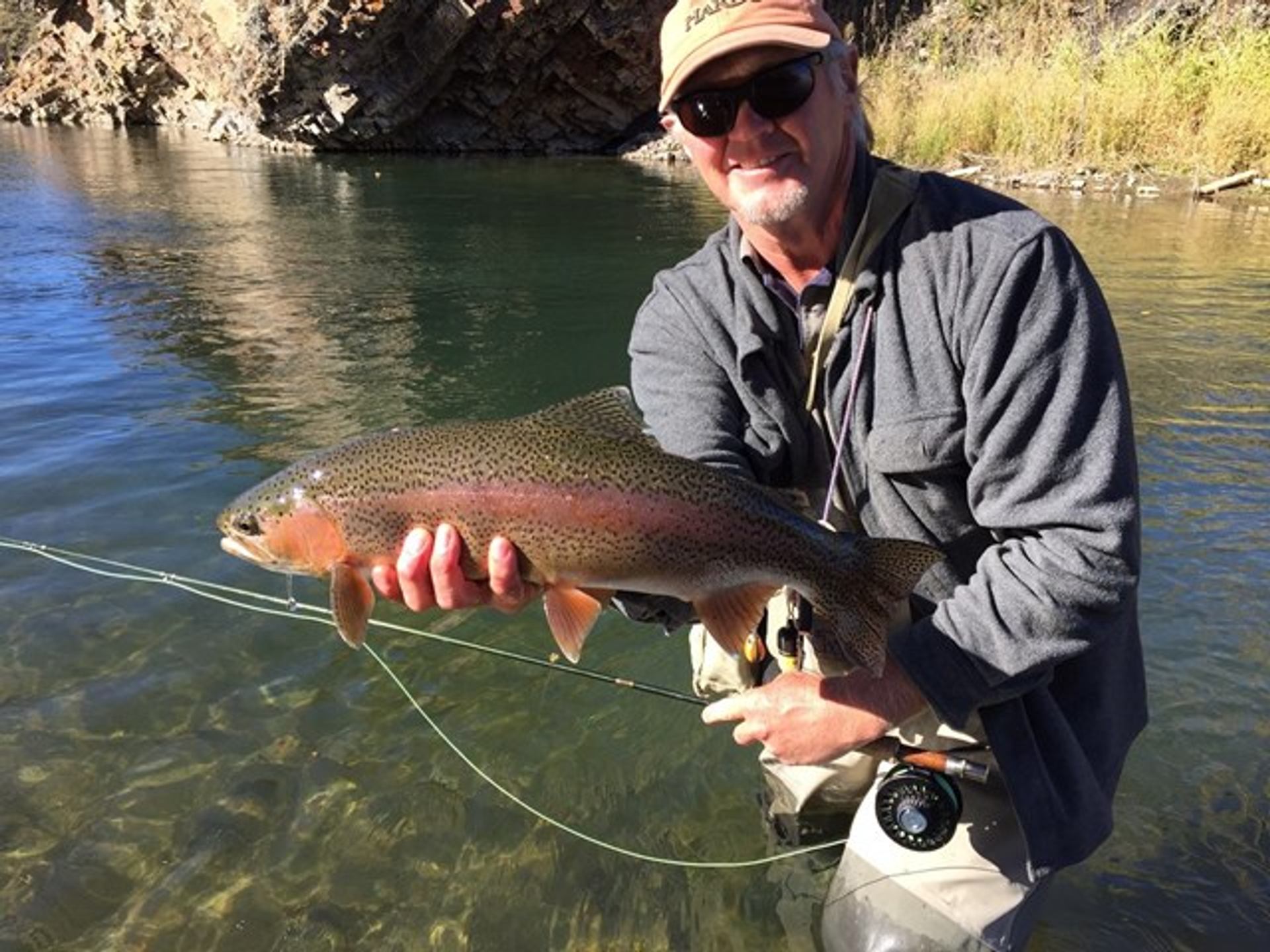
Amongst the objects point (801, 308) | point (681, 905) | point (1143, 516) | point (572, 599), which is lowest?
point (681, 905)

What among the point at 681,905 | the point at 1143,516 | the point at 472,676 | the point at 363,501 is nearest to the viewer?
the point at 363,501

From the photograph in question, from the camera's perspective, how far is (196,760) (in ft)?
13.3

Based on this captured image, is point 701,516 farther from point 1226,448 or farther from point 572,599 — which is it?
point 1226,448

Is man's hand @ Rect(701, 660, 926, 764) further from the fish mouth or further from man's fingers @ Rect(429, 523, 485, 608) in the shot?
the fish mouth

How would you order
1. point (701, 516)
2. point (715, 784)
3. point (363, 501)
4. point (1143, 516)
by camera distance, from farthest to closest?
1. point (1143, 516)
2. point (715, 784)
3. point (363, 501)
4. point (701, 516)

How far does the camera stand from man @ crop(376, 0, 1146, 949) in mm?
2283

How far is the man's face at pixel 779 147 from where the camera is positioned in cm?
258

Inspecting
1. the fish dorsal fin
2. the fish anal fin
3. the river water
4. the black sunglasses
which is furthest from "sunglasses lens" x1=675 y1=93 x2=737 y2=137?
the river water

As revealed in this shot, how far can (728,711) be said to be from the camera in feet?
8.89

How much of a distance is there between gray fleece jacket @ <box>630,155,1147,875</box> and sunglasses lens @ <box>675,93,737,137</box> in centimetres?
35

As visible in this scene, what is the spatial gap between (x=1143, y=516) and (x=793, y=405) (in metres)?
3.91

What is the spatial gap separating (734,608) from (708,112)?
4.23 feet

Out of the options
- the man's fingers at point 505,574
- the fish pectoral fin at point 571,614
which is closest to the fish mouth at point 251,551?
the man's fingers at point 505,574

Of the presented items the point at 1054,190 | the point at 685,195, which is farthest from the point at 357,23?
the point at 1054,190
